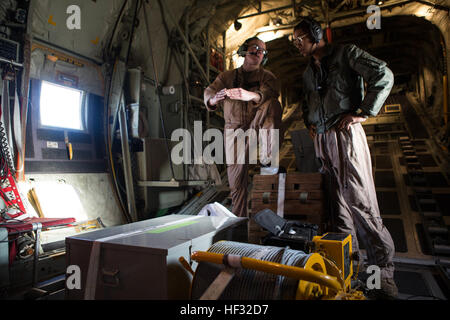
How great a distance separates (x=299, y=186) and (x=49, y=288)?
247cm

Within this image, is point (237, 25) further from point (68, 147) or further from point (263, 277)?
point (263, 277)

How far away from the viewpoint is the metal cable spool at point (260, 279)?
1.20 meters

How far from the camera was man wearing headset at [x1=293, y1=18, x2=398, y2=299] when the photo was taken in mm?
2367

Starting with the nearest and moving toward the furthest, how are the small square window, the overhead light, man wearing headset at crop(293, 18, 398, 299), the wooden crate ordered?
man wearing headset at crop(293, 18, 398, 299), the wooden crate, the small square window, the overhead light

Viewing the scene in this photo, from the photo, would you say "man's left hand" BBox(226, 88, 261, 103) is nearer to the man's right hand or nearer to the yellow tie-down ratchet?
the man's right hand

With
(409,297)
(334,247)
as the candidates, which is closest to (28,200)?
(334,247)

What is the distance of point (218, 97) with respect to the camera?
315cm

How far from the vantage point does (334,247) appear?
179 centimetres

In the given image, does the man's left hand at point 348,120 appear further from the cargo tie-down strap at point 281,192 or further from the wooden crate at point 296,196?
the cargo tie-down strap at point 281,192

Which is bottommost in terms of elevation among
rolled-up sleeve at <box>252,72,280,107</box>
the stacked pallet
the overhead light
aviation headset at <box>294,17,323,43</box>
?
the stacked pallet

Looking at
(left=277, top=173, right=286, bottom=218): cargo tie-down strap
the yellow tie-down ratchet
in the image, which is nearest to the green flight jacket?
(left=277, top=173, right=286, bottom=218): cargo tie-down strap

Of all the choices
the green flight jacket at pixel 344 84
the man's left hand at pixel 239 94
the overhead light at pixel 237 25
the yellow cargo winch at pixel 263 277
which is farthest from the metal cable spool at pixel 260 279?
the overhead light at pixel 237 25

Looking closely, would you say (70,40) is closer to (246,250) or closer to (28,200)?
(28,200)

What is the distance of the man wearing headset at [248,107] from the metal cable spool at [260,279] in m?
1.77
